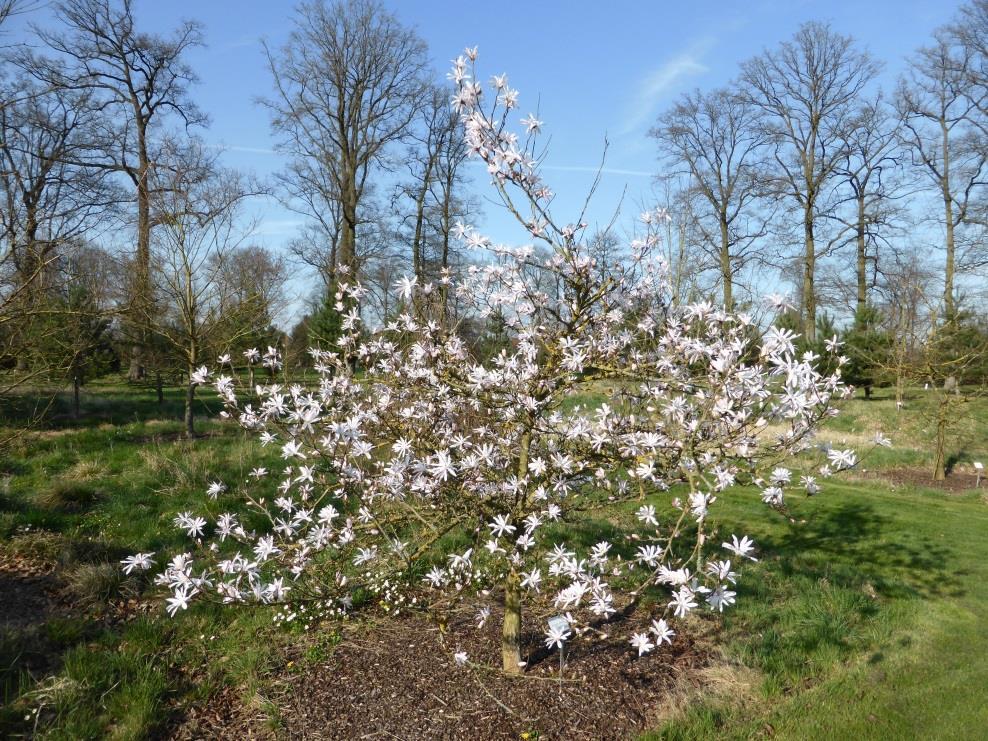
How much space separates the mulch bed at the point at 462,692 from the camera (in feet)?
11.6

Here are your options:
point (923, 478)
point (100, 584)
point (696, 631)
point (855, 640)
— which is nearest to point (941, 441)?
point (923, 478)

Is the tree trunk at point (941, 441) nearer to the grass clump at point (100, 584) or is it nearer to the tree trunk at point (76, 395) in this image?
the grass clump at point (100, 584)

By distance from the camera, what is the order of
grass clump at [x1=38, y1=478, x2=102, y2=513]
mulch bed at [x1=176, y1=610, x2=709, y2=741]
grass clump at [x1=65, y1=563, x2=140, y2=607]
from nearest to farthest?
mulch bed at [x1=176, y1=610, x2=709, y2=741] → grass clump at [x1=65, y1=563, x2=140, y2=607] → grass clump at [x1=38, y1=478, x2=102, y2=513]

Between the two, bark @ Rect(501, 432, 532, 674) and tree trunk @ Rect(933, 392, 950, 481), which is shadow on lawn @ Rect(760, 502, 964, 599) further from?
tree trunk @ Rect(933, 392, 950, 481)

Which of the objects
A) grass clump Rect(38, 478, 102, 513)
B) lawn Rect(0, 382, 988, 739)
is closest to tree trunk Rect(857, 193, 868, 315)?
lawn Rect(0, 382, 988, 739)

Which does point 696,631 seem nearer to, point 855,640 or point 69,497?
point 855,640

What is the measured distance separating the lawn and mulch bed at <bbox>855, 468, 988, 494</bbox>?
3823 millimetres

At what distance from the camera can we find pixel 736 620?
486 centimetres

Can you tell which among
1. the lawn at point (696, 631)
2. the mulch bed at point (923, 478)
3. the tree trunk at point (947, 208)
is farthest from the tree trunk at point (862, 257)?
the lawn at point (696, 631)

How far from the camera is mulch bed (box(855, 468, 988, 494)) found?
11.7m

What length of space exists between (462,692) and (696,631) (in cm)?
197

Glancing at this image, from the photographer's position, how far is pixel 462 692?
384cm

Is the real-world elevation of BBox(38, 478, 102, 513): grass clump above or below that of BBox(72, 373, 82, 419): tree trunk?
below

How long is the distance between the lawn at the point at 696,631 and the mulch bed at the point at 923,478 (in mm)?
3823
